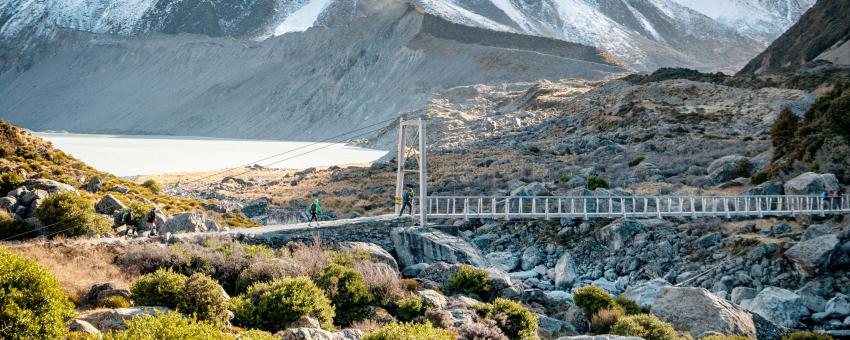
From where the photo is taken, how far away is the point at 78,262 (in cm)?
1836

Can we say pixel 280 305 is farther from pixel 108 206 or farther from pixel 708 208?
pixel 708 208

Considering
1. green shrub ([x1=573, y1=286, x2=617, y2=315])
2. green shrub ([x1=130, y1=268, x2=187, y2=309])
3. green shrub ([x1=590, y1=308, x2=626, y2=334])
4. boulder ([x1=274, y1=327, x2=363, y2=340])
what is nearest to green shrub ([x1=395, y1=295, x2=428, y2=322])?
boulder ([x1=274, y1=327, x2=363, y2=340])

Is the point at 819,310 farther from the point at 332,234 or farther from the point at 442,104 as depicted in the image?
the point at 442,104

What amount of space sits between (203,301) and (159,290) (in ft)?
3.52

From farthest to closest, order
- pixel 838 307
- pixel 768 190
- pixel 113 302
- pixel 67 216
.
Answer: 1. pixel 768 190
2. pixel 67 216
3. pixel 838 307
4. pixel 113 302

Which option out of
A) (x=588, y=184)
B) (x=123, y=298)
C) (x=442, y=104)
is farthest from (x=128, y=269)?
(x=442, y=104)

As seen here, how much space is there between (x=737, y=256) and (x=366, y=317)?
14.2 metres

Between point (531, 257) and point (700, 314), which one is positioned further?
point (531, 257)

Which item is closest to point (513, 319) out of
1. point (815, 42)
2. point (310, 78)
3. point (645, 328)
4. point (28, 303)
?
point (645, 328)

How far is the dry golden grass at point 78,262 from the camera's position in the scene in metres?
16.3

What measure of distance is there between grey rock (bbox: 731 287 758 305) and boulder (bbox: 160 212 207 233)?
688 inches

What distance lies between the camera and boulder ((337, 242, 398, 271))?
75.9ft

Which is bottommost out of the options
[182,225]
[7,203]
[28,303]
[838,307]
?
[838,307]

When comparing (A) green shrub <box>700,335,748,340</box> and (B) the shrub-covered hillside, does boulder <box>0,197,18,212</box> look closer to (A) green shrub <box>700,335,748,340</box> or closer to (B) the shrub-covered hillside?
(B) the shrub-covered hillside
